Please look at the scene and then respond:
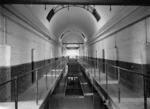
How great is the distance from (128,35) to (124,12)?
993 mm

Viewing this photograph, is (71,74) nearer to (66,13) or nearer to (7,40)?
(66,13)

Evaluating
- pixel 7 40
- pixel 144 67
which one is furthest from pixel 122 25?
pixel 7 40

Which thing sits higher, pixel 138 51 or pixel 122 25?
pixel 122 25

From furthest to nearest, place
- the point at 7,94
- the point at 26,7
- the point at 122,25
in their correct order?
the point at 122,25 → the point at 26,7 → the point at 7,94

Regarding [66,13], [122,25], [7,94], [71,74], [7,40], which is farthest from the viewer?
[71,74]

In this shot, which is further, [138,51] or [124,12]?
[124,12]

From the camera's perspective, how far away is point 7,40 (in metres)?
4.19

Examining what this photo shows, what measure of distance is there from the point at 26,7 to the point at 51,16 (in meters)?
4.80

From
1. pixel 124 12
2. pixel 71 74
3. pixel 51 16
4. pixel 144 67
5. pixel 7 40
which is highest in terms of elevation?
pixel 51 16

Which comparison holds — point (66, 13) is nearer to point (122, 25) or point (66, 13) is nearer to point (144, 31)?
point (122, 25)

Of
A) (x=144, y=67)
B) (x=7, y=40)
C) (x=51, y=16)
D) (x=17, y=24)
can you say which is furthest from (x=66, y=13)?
(x=144, y=67)

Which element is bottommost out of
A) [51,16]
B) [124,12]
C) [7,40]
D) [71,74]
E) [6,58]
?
[71,74]

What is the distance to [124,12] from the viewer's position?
5.57 metres

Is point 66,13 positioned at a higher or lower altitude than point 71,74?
higher
